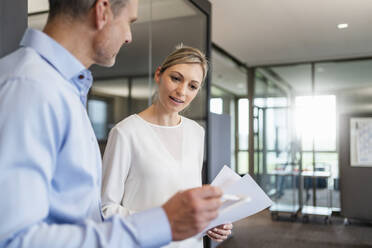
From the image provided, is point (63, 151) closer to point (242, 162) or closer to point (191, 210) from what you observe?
point (191, 210)

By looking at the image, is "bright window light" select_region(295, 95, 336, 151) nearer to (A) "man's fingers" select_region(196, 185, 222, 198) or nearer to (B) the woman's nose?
(B) the woman's nose

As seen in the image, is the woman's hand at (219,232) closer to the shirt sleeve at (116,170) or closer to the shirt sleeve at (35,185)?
the shirt sleeve at (116,170)

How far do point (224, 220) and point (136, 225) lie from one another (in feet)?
2.00

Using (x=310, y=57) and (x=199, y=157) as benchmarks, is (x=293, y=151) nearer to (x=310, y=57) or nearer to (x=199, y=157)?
(x=310, y=57)

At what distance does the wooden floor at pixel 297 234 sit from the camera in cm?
496

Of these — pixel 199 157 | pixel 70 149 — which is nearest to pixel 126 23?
pixel 70 149

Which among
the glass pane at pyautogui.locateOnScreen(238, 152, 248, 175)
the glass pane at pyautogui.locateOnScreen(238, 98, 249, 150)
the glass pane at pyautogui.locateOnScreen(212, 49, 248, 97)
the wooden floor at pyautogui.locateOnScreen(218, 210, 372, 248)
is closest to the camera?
the wooden floor at pyautogui.locateOnScreen(218, 210, 372, 248)

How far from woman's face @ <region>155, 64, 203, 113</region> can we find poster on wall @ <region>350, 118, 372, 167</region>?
18.5 feet

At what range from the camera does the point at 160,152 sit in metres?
1.39

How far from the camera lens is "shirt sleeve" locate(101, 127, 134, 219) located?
128 centimetres

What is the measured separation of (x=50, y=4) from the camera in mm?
769

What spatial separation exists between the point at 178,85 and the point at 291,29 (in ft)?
13.7

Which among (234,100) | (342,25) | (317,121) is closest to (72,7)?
(342,25)

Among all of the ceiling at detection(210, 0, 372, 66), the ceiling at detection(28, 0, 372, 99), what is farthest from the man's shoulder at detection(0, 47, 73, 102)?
the ceiling at detection(210, 0, 372, 66)
